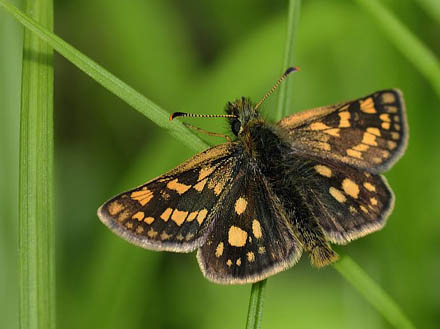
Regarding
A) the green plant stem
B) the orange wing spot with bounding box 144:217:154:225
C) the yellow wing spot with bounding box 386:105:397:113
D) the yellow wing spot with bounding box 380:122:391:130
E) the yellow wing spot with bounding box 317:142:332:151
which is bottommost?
the green plant stem

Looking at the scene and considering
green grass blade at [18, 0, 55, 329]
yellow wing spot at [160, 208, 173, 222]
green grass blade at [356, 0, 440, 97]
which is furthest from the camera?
green grass blade at [356, 0, 440, 97]

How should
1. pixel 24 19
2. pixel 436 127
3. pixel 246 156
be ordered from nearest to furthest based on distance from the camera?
pixel 24 19
pixel 246 156
pixel 436 127

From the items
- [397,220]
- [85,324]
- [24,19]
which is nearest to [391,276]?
[397,220]

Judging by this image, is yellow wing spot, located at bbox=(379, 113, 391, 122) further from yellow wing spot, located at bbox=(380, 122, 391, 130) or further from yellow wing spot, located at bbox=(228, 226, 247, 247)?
yellow wing spot, located at bbox=(228, 226, 247, 247)

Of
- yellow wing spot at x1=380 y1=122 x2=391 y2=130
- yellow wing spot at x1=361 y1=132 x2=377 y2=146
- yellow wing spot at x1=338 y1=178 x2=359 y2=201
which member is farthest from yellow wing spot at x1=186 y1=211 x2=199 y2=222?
yellow wing spot at x1=380 y1=122 x2=391 y2=130

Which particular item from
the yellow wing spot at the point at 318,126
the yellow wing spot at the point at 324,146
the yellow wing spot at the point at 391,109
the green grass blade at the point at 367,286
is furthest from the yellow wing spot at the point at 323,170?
the green grass blade at the point at 367,286

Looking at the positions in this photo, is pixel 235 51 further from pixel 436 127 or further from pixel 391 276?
pixel 391 276

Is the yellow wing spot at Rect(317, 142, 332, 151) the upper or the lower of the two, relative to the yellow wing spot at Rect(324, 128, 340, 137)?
lower

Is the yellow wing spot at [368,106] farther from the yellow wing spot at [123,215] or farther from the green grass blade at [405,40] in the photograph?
the yellow wing spot at [123,215]
